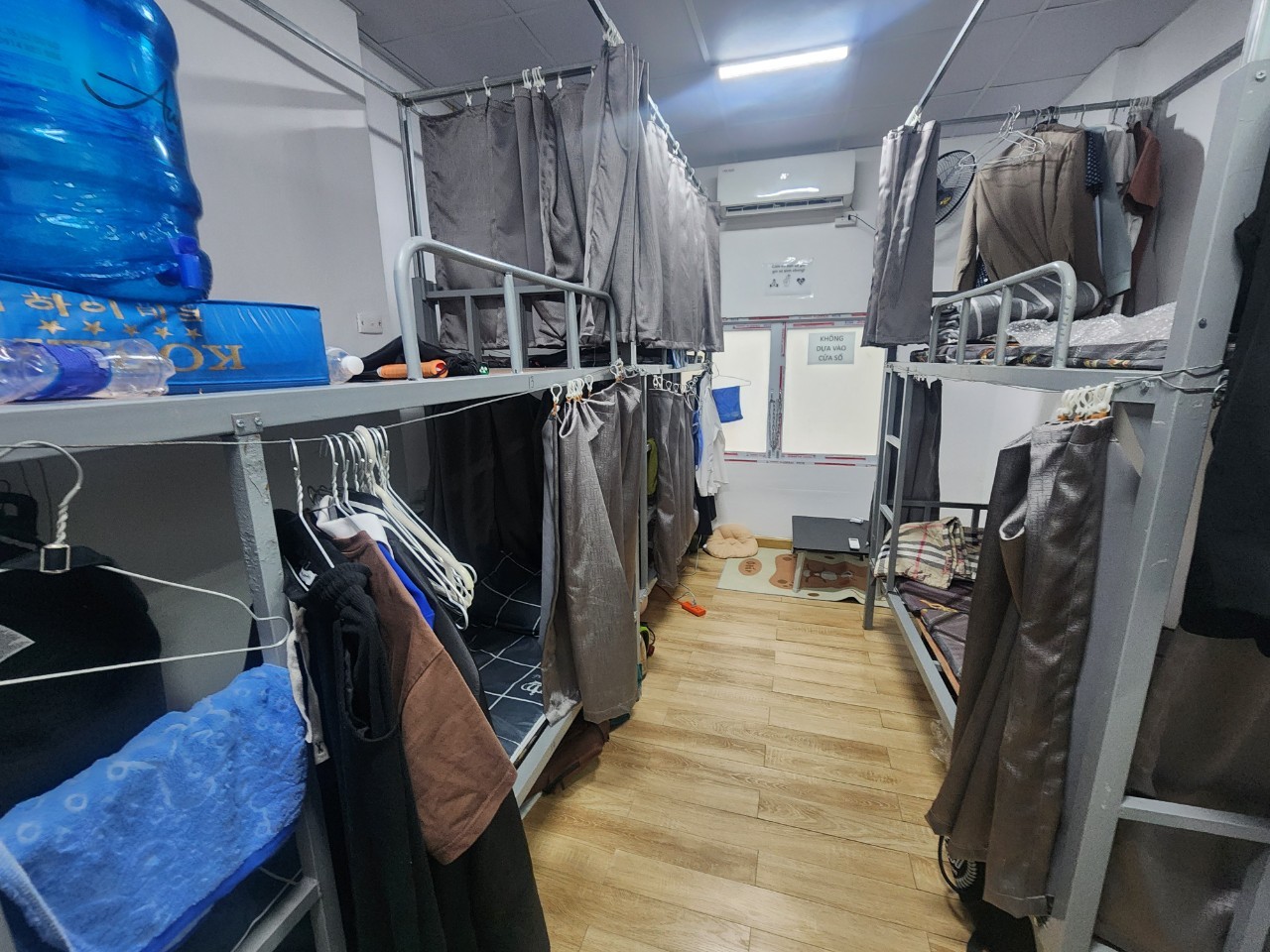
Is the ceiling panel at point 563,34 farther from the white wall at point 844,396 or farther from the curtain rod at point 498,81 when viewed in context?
the white wall at point 844,396

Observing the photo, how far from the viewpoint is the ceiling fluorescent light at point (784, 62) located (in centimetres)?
203

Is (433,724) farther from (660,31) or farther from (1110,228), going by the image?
(1110,228)

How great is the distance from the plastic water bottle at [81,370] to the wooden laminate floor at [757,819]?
1427 mm

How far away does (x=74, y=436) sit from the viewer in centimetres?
42

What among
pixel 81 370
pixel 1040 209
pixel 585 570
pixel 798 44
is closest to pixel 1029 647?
pixel 585 570

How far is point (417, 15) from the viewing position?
1804 mm

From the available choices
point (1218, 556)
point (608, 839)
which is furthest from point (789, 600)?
point (1218, 556)

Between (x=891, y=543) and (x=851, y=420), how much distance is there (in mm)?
1463

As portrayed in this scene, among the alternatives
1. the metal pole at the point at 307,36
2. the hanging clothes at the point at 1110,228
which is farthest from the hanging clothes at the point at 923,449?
the metal pole at the point at 307,36

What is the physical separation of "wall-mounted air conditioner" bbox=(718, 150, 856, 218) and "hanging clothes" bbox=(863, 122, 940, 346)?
933mm

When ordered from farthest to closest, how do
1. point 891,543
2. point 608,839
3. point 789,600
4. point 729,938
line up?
point 789,600 < point 891,543 < point 608,839 < point 729,938

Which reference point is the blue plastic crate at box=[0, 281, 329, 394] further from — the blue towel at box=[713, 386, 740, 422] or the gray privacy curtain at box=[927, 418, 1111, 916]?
the blue towel at box=[713, 386, 740, 422]

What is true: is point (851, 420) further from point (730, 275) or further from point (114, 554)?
point (114, 554)

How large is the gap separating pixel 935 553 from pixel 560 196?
2.00 meters
